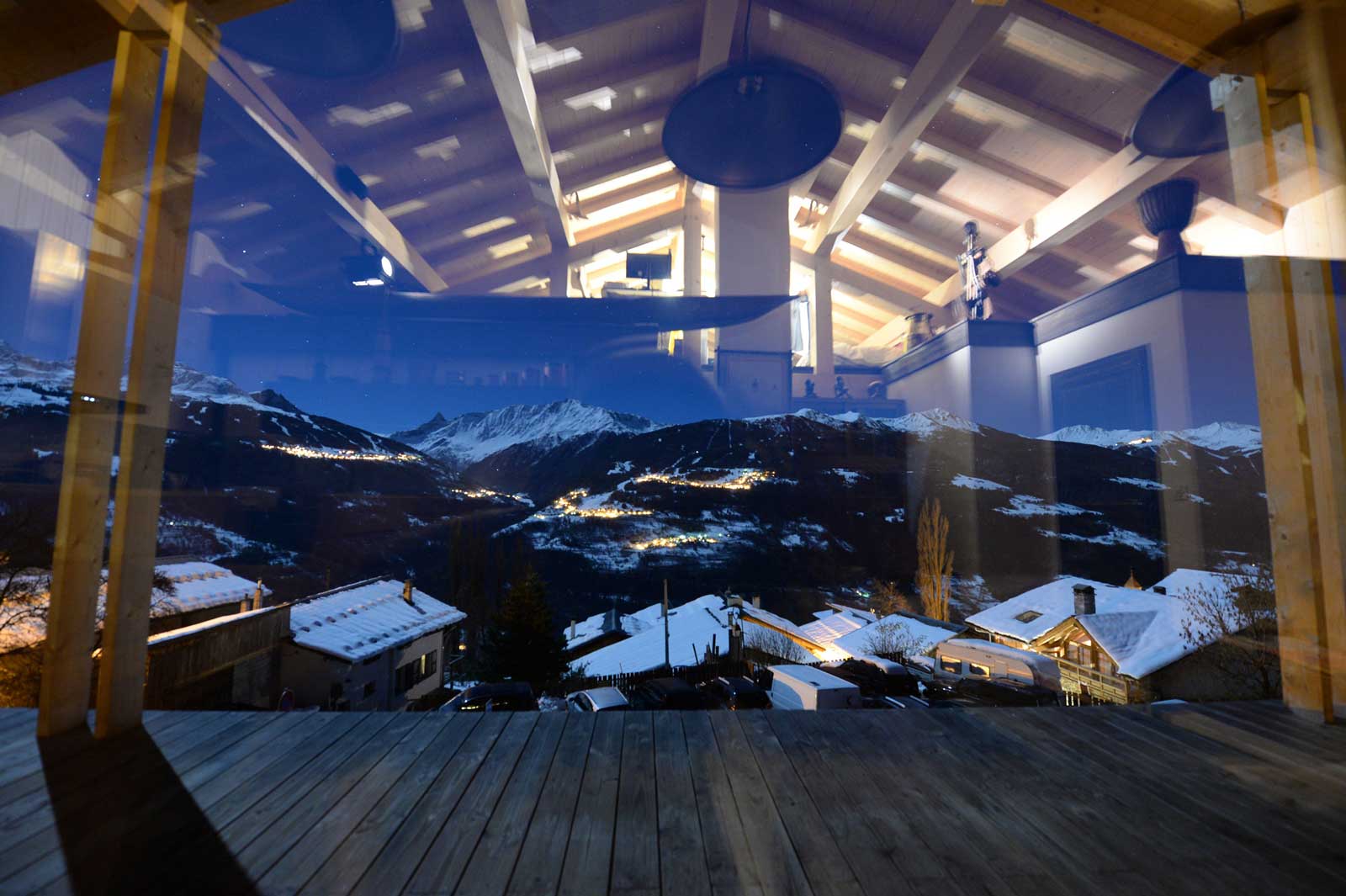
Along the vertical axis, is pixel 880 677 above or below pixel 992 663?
above

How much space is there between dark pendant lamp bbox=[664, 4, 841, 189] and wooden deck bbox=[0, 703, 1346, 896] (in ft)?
23.1

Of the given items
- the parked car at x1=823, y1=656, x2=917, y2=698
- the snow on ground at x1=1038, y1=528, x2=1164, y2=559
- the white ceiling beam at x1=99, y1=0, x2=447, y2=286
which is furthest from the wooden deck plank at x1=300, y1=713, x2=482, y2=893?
the snow on ground at x1=1038, y1=528, x2=1164, y2=559

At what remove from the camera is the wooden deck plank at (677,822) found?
3.10ft

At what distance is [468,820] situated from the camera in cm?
117

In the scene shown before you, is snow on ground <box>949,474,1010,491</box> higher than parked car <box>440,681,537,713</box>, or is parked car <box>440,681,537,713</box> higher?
snow on ground <box>949,474,1010,491</box>

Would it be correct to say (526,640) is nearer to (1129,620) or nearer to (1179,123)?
(1129,620)

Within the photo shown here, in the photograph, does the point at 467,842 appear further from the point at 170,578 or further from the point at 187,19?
the point at 170,578

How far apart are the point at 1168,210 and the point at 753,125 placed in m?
4.98

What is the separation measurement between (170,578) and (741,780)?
9191mm

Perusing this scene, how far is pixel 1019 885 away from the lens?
0.93 metres

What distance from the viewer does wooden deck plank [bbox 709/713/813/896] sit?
94 cm

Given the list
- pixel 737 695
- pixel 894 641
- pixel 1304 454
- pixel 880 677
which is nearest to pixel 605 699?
pixel 737 695

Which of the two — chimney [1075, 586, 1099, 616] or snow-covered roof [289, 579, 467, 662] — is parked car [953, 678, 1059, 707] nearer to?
chimney [1075, 586, 1099, 616]

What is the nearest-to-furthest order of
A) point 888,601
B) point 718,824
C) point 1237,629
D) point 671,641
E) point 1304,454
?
point 718,824 < point 1304,454 < point 1237,629 < point 888,601 < point 671,641
